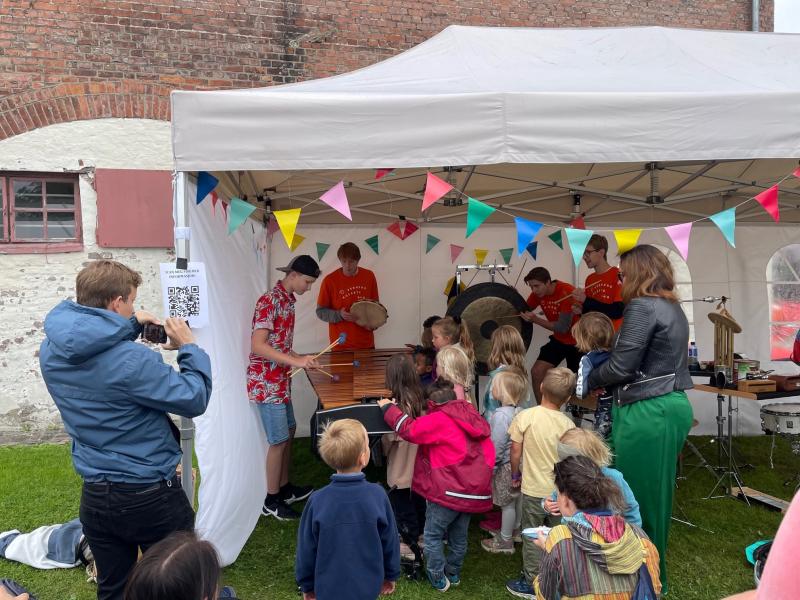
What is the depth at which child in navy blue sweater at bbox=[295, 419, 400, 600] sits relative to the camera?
6.83 feet

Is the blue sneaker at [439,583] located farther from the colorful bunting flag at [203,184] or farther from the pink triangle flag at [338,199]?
the colorful bunting flag at [203,184]

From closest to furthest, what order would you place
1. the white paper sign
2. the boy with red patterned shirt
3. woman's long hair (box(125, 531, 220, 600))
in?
woman's long hair (box(125, 531, 220, 600)) < the white paper sign < the boy with red patterned shirt

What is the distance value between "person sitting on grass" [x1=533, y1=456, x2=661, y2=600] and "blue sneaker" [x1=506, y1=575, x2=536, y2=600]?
1034 millimetres

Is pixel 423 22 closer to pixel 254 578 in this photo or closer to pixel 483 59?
pixel 483 59

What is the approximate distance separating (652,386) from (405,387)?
119cm

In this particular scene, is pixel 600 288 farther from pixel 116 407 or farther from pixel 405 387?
pixel 116 407

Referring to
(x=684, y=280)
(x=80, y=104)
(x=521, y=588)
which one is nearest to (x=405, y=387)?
(x=521, y=588)

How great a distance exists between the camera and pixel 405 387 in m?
3.02

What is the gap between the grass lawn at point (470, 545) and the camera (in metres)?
3.05

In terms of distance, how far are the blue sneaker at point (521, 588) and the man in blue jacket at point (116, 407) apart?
1.71m

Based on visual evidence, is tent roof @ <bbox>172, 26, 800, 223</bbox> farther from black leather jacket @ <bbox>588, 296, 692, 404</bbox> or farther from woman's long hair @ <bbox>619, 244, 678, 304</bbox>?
black leather jacket @ <bbox>588, 296, 692, 404</bbox>

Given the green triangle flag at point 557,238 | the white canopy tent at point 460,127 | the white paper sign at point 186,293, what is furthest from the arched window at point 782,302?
the white paper sign at point 186,293

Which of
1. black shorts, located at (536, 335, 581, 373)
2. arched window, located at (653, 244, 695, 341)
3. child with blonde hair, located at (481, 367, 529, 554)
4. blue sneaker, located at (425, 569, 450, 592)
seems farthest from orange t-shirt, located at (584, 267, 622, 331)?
blue sneaker, located at (425, 569, 450, 592)

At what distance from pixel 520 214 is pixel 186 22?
13.4ft
